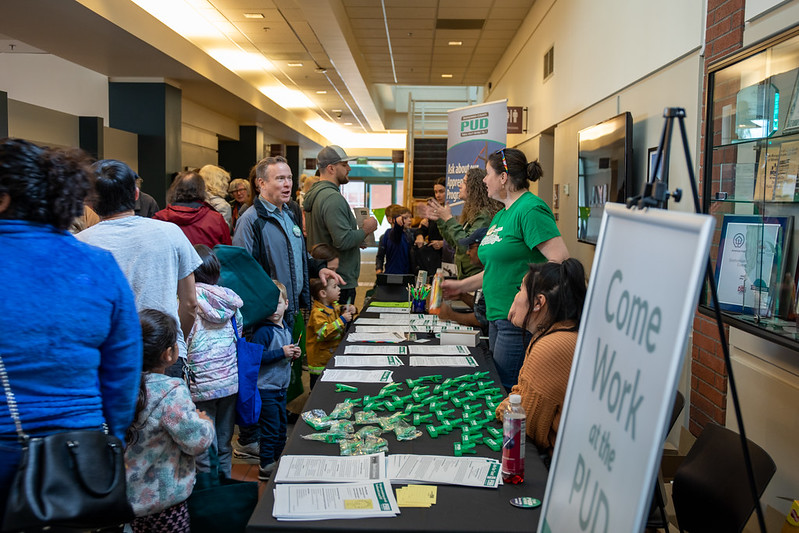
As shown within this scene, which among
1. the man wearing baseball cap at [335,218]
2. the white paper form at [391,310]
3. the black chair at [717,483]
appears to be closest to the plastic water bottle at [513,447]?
the black chair at [717,483]

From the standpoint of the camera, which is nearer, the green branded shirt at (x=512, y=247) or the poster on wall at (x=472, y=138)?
the green branded shirt at (x=512, y=247)

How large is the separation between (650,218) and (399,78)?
40.2 ft

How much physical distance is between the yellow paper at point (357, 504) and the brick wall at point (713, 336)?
1.78m

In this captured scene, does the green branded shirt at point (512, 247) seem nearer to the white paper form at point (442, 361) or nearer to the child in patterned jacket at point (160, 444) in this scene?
the white paper form at point (442, 361)

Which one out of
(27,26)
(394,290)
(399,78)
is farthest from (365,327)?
(399,78)

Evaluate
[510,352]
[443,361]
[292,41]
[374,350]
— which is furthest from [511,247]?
[292,41]

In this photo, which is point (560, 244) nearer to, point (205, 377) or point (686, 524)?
point (686, 524)

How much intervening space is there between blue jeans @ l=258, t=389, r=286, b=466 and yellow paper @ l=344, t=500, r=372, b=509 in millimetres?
1747

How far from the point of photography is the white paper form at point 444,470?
5.38 feet

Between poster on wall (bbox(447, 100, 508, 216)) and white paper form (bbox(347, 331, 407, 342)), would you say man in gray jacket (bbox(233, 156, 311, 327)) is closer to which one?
white paper form (bbox(347, 331, 407, 342))

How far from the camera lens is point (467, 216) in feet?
15.6

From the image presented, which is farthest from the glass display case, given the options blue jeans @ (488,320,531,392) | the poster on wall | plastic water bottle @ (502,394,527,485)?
the poster on wall

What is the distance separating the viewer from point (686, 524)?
1.88 m

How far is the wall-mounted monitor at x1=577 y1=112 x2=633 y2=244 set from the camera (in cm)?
412
